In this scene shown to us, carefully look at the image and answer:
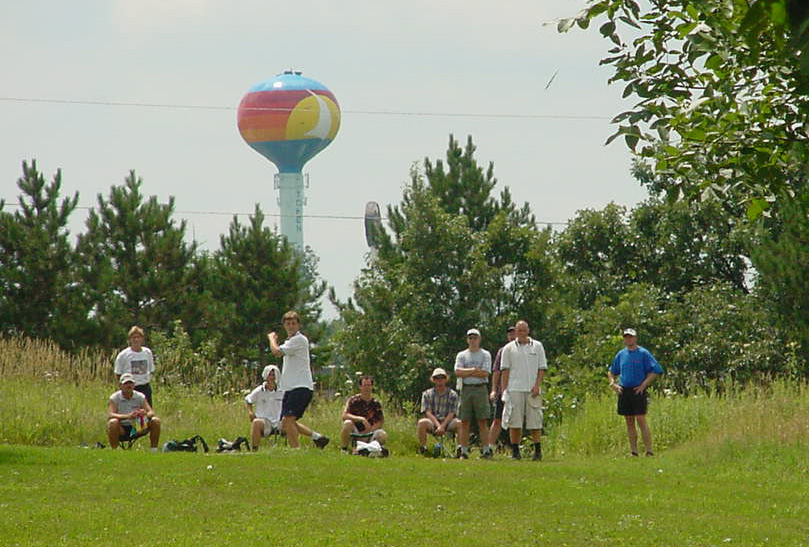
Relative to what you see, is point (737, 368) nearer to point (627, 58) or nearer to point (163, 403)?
point (163, 403)

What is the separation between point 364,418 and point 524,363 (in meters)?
2.36

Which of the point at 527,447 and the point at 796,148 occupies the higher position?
the point at 796,148

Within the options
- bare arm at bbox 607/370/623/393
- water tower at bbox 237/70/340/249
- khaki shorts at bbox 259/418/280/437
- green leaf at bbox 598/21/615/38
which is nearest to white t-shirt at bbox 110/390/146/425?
khaki shorts at bbox 259/418/280/437

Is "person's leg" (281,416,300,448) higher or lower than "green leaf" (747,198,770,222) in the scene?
lower

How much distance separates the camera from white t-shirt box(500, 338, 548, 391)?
17062mm

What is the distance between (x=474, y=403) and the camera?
57.8 feet

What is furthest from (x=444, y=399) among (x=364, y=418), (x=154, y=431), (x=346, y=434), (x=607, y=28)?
(x=607, y=28)

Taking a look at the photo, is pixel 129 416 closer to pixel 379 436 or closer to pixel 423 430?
pixel 379 436

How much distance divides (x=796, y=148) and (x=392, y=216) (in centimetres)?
3454

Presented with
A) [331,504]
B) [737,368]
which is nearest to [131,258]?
[737,368]

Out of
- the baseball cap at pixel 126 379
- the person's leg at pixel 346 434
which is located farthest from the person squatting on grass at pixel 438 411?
the baseball cap at pixel 126 379

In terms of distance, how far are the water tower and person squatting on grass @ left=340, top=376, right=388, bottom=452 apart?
213 feet

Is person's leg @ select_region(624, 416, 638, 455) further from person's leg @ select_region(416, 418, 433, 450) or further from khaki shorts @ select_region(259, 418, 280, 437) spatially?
khaki shorts @ select_region(259, 418, 280, 437)

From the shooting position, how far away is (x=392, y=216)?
137 ft
